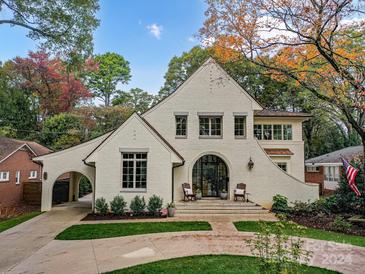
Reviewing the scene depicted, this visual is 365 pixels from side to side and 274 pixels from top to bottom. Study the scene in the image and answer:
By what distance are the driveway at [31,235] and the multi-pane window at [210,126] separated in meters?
8.45

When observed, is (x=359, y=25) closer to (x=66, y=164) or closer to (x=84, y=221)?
(x=84, y=221)

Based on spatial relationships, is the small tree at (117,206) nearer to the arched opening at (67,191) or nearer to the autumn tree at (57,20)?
the arched opening at (67,191)

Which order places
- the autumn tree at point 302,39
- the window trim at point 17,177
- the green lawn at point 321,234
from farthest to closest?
the window trim at point 17,177 → the green lawn at point 321,234 → the autumn tree at point 302,39

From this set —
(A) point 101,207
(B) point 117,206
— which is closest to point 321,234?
(B) point 117,206

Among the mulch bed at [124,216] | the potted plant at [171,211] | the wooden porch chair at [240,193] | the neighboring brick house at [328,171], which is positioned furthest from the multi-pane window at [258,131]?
the neighboring brick house at [328,171]

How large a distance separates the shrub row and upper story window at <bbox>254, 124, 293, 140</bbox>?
9.01 metres

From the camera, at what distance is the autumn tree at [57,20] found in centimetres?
874

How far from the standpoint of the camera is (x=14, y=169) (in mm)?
19016

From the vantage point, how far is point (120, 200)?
43.4 feet

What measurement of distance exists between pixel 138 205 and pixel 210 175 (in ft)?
17.3

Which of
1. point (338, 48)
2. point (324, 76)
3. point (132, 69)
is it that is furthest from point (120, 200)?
point (132, 69)

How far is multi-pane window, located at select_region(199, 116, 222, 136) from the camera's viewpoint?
16547mm

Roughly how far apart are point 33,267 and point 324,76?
437 inches

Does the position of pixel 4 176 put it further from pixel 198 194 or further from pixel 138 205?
pixel 198 194
